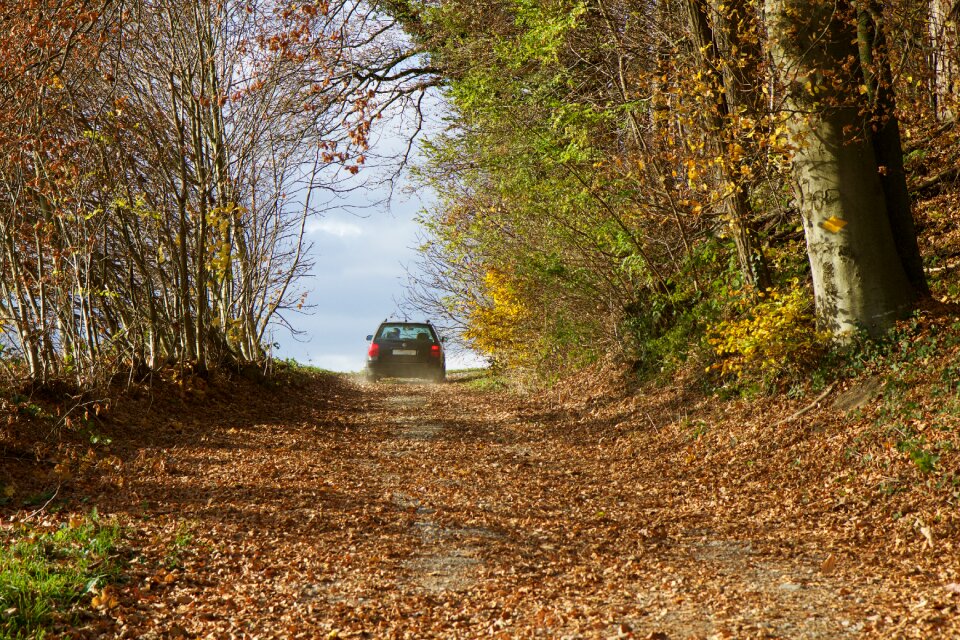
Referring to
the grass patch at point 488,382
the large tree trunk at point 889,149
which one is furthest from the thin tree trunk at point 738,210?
the grass patch at point 488,382

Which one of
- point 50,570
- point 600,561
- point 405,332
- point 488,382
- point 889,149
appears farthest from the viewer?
point 405,332

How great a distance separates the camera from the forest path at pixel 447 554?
4.36 metres

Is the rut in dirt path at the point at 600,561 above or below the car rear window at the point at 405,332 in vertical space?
below

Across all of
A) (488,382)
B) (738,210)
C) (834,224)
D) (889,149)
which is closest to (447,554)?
(834,224)

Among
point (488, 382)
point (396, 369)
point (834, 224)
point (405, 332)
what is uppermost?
point (405, 332)

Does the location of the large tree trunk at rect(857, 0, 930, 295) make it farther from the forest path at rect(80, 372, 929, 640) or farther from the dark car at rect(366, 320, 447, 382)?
the dark car at rect(366, 320, 447, 382)

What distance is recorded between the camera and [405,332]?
21.6 metres

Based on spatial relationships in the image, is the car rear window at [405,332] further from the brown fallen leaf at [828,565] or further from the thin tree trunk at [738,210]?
the brown fallen leaf at [828,565]

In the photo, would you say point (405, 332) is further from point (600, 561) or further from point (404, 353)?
point (600, 561)

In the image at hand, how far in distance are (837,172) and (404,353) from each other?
14548 mm

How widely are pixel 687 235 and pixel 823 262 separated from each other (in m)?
2.90

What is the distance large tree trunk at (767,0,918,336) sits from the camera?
804 cm

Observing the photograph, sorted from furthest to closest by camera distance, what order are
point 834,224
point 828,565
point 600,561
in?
1. point 834,224
2. point 600,561
3. point 828,565

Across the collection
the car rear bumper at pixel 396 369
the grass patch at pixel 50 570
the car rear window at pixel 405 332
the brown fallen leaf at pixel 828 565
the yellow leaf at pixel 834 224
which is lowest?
the brown fallen leaf at pixel 828 565
